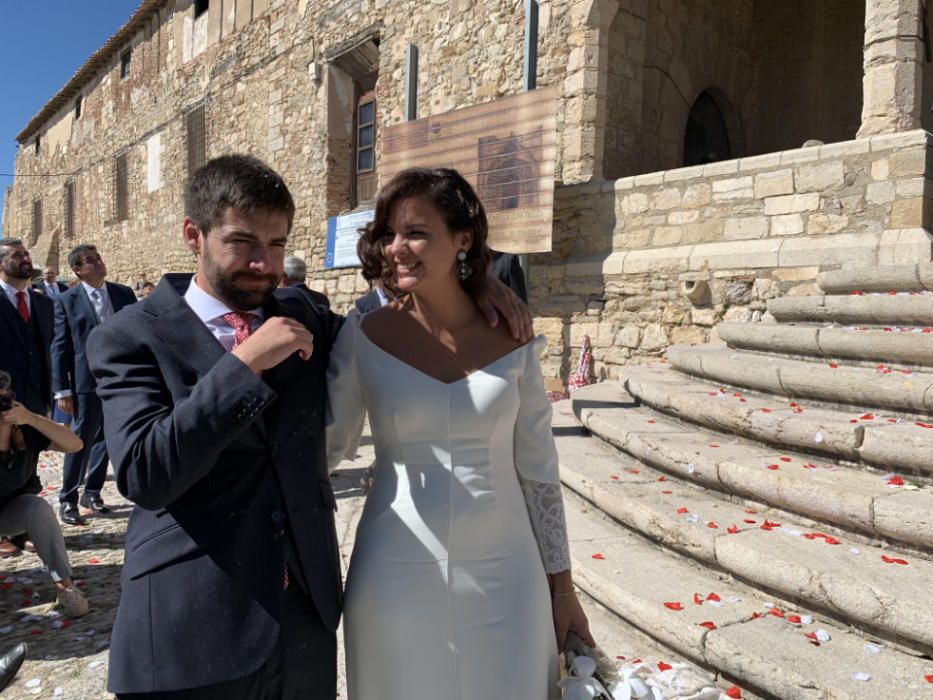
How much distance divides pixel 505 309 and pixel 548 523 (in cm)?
54

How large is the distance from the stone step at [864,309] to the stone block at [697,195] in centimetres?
197

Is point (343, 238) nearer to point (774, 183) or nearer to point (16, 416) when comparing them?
point (774, 183)

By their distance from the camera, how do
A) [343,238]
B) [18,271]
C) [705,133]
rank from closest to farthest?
[18,271], [705,133], [343,238]

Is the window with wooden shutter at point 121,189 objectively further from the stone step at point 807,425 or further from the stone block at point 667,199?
the stone step at point 807,425

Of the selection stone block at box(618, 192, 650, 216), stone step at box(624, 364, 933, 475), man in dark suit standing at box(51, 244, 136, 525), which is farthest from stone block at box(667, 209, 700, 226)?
man in dark suit standing at box(51, 244, 136, 525)

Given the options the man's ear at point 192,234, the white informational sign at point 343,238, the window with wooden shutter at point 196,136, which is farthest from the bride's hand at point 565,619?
the window with wooden shutter at point 196,136

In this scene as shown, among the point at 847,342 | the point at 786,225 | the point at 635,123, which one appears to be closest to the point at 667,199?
the point at 786,225

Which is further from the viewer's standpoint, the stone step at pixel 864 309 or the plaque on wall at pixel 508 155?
the plaque on wall at pixel 508 155

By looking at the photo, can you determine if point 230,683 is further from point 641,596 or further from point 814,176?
point 814,176

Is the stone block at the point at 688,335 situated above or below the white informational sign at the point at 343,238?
below

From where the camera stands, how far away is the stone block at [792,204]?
5711mm

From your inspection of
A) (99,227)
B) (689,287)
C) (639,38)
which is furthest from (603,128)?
(99,227)

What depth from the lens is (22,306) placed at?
4609 mm

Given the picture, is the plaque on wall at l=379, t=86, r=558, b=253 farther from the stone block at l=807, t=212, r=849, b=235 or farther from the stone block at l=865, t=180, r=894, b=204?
the stone block at l=865, t=180, r=894, b=204
